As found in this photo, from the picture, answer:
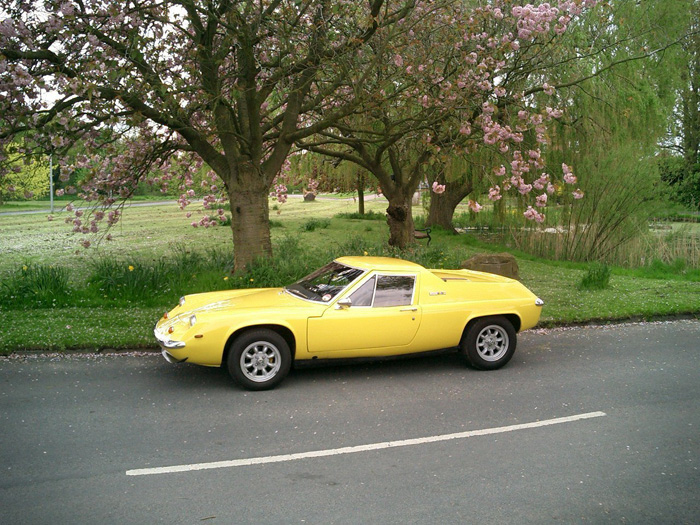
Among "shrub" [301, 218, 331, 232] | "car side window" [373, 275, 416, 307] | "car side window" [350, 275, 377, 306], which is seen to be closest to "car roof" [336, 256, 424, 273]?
"car side window" [373, 275, 416, 307]

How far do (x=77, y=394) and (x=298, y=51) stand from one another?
759 centimetres

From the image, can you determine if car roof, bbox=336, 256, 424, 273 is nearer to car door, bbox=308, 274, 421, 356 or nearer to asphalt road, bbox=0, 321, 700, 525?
car door, bbox=308, 274, 421, 356

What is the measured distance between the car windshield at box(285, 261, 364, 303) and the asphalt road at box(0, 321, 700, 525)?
3.00ft

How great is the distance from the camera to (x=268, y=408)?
19.1ft

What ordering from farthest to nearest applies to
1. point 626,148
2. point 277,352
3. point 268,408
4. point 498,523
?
point 626,148 < point 277,352 < point 268,408 < point 498,523

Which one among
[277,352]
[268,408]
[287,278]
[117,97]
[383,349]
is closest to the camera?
[268,408]

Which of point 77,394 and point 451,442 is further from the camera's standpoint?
point 77,394

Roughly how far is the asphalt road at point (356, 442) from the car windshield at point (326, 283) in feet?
3.00

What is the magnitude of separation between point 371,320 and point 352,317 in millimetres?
220

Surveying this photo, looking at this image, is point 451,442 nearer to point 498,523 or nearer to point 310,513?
point 498,523

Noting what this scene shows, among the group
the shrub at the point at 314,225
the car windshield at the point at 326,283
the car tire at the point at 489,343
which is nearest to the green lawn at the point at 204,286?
the shrub at the point at 314,225

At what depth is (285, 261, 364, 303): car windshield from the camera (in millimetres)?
6875

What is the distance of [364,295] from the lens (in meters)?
6.82

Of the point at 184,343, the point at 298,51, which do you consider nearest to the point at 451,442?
the point at 184,343
